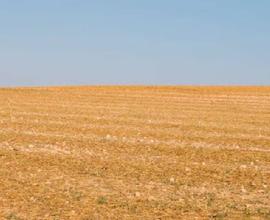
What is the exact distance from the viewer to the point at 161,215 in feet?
38.7

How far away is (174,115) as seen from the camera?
33.7 m

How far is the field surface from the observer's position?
1220cm

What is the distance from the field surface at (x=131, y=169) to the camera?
12.2 meters

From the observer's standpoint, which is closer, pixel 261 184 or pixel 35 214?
pixel 35 214

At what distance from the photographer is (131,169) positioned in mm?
16219

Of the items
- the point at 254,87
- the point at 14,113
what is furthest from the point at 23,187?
the point at 254,87

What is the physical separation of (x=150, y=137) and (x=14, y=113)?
37.4 feet

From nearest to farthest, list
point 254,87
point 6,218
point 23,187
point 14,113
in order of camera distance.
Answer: point 6,218
point 23,187
point 14,113
point 254,87

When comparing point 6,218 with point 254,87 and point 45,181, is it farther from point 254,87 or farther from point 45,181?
point 254,87

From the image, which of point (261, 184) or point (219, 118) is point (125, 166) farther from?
point (219, 118)

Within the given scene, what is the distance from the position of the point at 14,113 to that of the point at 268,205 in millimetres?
21377

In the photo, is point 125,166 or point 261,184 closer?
point 261,184

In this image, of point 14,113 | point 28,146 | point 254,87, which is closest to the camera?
point 28,146

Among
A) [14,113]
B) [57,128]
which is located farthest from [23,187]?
[14,113]
